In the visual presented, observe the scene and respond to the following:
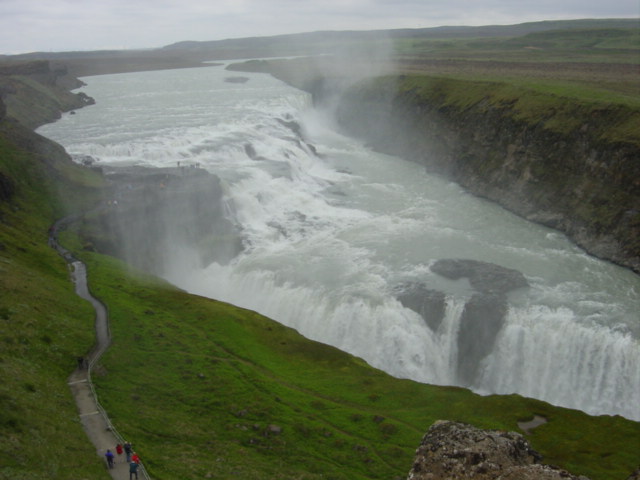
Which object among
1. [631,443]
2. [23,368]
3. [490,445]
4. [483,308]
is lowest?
[631,443]

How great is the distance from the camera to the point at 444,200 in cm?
A: 6644

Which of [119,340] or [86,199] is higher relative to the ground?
[86,199]

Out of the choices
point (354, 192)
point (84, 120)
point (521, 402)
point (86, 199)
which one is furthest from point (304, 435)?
point (84, 120)

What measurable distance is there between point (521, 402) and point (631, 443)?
5798mm

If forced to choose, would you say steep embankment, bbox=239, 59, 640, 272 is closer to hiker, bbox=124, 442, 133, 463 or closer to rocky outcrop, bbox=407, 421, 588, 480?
rocky outcrop, bbox=407, 421, 588, 480

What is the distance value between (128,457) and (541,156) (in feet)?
177

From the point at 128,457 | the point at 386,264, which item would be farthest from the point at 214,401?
the point at 386,264

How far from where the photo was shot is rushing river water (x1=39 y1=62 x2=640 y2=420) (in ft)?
123

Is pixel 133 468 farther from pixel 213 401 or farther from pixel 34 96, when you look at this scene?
pixel 34 96

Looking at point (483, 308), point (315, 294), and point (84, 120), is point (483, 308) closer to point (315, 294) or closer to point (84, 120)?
point (315, 294)

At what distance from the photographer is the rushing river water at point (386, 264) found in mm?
37344

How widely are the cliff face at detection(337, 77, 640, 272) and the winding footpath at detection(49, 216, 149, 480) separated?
41.0m

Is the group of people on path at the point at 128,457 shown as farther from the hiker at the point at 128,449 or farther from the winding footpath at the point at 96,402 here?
the winding footpath at the point at 96,402

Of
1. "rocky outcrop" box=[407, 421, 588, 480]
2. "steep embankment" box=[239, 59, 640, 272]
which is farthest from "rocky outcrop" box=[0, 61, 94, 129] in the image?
"rocky outcrop" box=[407, 421, 588, 480]
